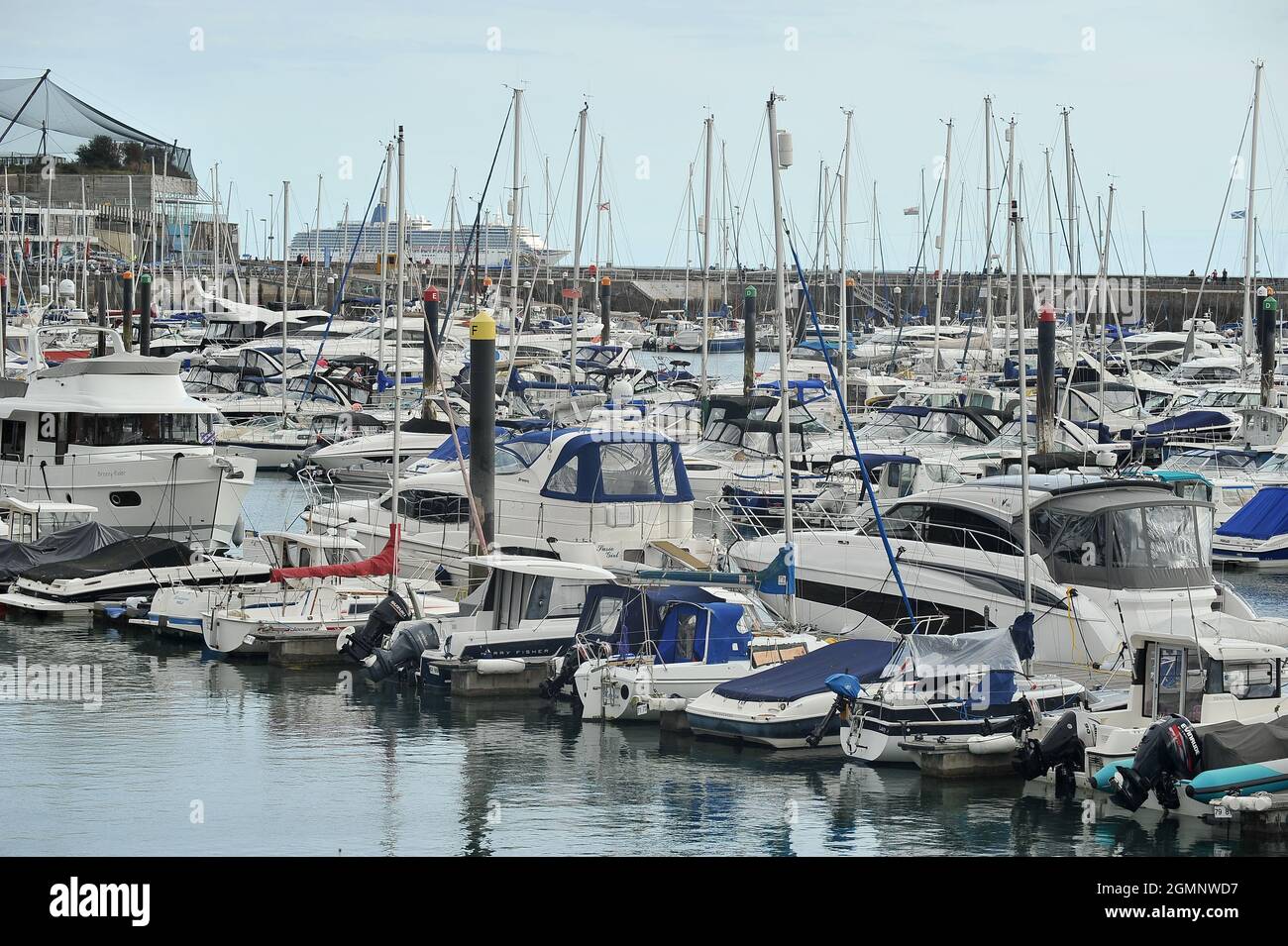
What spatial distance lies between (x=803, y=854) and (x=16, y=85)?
106 meters

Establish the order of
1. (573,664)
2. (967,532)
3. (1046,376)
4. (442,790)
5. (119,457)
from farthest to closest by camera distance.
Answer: (1046,376)
(119,457)
(967,532)
(573,664)
(442,790)

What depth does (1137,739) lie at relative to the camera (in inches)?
642

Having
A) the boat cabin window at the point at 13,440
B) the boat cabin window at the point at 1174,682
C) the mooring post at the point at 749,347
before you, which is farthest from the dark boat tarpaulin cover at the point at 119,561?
the mooring post at the point at 749,347

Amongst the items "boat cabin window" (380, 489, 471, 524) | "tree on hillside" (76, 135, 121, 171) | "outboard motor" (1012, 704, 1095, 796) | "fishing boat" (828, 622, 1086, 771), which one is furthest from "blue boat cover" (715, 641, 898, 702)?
"tree on hillside" (76, 135, 121, 171)

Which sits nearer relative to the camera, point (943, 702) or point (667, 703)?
point (943, 702)

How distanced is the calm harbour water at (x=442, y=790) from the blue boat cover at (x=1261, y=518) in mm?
17561

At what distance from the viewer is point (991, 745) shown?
1738cm

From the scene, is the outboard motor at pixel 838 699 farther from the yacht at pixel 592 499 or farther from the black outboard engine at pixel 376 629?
the black outboard engine at pixel 376 629

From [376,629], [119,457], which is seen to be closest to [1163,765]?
[376,629]

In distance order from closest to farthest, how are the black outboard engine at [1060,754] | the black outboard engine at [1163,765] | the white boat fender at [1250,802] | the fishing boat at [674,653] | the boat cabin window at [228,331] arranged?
the white boat fender at [1250,802]
the black outboard engine at [1163,765]
the black outboard engine at [1060,754]
the fishing boat at [674,653]
the boat cabin window at [228,331]

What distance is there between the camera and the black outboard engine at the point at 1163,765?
1562 centimetres

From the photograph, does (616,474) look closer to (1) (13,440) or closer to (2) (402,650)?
(2) (402,650)

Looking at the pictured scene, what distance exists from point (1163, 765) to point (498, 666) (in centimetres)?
845
